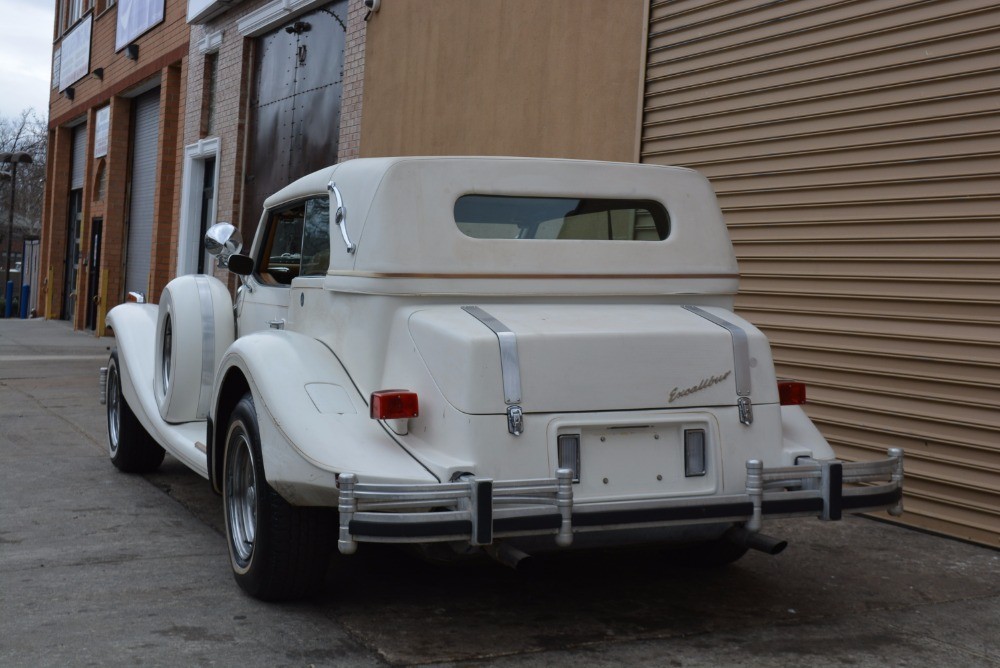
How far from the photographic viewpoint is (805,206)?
692cm

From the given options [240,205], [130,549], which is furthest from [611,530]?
[240,205]

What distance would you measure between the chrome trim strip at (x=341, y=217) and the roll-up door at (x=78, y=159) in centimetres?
2183

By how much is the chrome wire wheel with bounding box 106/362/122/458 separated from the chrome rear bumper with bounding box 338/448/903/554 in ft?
13.2

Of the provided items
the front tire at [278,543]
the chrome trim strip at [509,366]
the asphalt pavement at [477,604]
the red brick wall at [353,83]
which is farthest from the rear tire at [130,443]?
the red brick wall at [353,83]

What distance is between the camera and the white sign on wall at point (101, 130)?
22.0m

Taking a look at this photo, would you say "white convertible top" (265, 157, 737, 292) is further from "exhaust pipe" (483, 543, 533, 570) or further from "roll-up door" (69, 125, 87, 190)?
"roll-up door" (69, 125, 87, 190)

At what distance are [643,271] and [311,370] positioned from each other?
1429 millimetres

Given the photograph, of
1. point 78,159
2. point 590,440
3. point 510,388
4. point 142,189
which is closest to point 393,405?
point 510,388

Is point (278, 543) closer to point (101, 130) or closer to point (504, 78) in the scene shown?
point (504, 78)

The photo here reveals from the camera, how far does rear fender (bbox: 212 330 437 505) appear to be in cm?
382

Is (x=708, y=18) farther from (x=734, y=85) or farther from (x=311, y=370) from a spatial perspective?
(x=311, y=370)

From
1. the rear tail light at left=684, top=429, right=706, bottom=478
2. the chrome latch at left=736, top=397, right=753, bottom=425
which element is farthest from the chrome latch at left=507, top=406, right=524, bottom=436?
the chrome latch at left=736, top=397, right=753, bottom=425

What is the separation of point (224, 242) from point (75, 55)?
21426 mm

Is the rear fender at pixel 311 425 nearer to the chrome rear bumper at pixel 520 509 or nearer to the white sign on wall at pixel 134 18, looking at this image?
the chrome rear bumper at pixel 520 509
